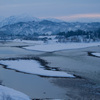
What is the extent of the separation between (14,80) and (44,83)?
1929 mm

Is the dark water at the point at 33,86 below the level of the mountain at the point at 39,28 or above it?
below

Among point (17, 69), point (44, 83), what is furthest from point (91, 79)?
point (17, 69)

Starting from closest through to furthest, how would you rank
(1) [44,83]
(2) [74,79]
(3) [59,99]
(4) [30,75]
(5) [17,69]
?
(3) [59,99]
(1) [44,83]
(2) [74,79]
(4) [30,75]
(5) [17,69]

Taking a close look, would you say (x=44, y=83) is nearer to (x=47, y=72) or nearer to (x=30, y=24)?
(x=47, y=72)

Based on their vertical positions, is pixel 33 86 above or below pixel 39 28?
below

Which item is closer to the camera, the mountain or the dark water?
the dark water

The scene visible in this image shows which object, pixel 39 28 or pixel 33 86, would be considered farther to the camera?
pixel 39 28

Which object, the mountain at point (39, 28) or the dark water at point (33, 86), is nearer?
the dark water at point (33, 86)

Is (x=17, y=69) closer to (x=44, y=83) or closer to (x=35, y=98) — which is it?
(x=44, y=83)

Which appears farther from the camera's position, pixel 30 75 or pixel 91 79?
pixel 30 75

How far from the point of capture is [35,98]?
8508 mm

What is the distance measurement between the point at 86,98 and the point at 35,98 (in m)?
2.20

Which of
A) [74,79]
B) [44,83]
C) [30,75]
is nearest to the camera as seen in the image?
[44,83]

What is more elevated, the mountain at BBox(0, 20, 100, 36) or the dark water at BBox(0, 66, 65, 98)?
the mountain at BBox(0, 20, 100, 36)
